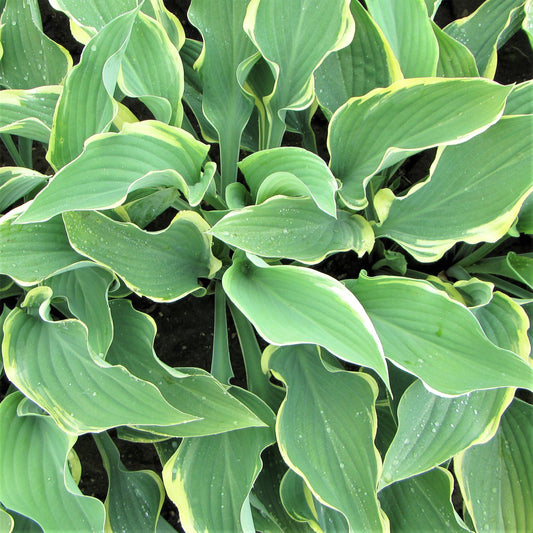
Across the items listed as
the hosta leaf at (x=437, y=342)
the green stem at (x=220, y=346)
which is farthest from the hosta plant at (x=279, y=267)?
the green stem at (x=220, y=346)

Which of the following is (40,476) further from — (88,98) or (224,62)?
(224,62)

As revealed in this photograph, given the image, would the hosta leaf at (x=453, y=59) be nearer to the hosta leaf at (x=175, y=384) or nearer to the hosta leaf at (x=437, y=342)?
the hosta leaf at (x=437, y=342)

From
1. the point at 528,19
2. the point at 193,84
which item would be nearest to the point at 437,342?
the point at 528,19

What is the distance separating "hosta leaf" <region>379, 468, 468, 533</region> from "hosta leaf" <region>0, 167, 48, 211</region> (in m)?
0.81

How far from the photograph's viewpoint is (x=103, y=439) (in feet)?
3.61

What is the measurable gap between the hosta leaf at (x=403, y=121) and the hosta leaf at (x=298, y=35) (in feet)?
0.28

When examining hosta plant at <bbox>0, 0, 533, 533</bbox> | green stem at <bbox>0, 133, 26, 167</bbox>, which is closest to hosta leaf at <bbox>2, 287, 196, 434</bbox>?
hosta plant at <bbox>0, 0, 533, 533</bbox>

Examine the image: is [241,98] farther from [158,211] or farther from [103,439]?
[103,439]

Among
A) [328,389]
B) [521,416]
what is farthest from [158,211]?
[521,416]

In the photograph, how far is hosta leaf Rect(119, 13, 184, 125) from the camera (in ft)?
2.81

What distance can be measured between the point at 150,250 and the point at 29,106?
0.33m

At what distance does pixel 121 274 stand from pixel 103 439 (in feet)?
1.56

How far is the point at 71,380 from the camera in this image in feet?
2.64

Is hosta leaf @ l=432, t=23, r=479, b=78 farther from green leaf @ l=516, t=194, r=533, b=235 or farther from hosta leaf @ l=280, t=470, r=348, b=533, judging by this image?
hosta leaf @ l=280, t=470, r=348, b=533
